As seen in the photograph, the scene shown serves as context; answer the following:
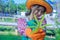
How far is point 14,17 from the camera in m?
2.48

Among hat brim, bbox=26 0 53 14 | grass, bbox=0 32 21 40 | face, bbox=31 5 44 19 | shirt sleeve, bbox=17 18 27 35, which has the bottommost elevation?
grass, bbox=0 32 21 40

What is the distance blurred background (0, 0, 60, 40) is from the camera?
2.44 metres

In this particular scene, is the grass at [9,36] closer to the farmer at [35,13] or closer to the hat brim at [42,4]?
the farmer at [35,13]

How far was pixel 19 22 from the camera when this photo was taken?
8.15 ft

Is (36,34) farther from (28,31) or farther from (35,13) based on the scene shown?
(35,13)

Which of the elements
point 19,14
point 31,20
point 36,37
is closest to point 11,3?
point 19,14

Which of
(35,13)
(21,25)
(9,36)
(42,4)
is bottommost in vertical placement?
(9,36)

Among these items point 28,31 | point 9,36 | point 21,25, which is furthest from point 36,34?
point 9,36

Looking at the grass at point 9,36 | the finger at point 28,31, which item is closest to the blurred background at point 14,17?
the grass at point 9,36

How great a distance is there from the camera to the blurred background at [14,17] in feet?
8.00

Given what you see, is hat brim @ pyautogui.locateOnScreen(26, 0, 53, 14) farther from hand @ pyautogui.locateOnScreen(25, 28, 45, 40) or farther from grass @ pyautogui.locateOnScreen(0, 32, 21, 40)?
grass @ pyautogui.locateOnScreen(0, 32, 21, 40)

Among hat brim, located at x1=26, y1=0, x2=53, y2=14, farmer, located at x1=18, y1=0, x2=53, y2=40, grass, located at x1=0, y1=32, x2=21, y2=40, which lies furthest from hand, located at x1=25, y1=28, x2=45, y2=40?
hat brim, located at x1=26, y1=0, x2=53, y2=14

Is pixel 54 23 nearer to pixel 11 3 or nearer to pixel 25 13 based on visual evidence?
pixel 25 13

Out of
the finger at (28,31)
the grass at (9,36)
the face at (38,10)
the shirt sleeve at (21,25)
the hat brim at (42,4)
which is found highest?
the hat brim at (42,4)
